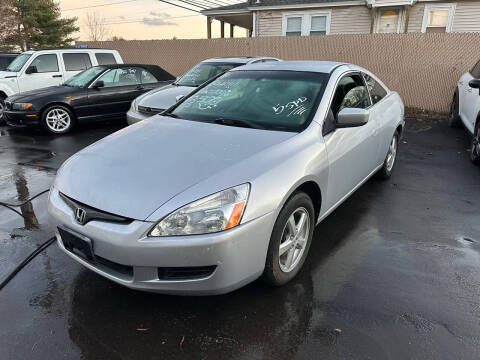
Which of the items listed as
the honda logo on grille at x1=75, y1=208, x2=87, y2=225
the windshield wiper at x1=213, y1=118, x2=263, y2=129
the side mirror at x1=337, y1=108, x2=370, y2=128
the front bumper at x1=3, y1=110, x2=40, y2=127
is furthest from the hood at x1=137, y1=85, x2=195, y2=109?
the honda logo on grille at x1=75, y1=208, x2=87, y2=225

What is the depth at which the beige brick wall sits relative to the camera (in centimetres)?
1011

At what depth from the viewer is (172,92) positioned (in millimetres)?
7480

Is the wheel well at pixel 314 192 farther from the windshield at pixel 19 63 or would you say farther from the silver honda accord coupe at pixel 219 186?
the windshield at pixel 19 63

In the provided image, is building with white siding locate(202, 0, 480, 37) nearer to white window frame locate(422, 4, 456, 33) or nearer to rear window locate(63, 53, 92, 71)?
white window frame locate(422, 4, 456, 33)

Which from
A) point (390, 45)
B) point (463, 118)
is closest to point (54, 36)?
point (390, 45)

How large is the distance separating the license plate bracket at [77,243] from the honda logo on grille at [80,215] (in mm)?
90

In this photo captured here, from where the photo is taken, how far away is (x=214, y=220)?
2.18m

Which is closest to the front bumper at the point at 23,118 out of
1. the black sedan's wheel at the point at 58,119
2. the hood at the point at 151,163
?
the black sedan's wheel at the point at 58,119

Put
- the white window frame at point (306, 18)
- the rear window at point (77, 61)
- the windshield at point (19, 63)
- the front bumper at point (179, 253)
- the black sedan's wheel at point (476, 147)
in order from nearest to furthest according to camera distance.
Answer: the front bumper at point (179, 253) < the black sedan's wheel at point (476, 147) < the windshield at point (19, 63) < the rear window at point (77, 61) < the white window frame at point (306, 18)

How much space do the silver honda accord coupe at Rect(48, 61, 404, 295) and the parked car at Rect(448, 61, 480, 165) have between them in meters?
3.32

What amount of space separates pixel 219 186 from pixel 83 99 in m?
7.16

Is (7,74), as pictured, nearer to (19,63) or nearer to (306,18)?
(19,63)

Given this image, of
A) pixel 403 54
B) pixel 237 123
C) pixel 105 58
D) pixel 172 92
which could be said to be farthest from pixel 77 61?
pixel 403 54

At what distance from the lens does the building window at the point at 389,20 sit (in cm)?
1527
